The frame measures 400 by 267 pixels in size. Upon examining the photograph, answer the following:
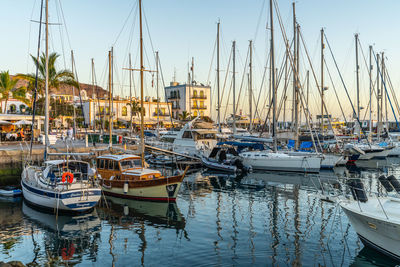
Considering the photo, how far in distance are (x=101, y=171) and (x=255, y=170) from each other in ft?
53.2

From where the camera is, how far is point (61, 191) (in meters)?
16.4

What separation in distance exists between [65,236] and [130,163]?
7747 mm

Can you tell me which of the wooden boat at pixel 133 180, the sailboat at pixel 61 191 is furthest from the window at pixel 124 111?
the sailboat at pixel 61 191

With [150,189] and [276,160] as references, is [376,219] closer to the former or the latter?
[150,189]

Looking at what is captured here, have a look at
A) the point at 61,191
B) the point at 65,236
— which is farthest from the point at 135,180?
the point at 65,236

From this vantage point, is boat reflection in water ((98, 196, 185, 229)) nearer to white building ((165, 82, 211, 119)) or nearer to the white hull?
the white hull

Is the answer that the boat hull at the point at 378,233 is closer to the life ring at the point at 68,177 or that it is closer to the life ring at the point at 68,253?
the life ring at the point at 68,253

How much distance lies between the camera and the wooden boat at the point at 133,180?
746 inches

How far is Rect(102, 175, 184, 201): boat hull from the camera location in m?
18.8

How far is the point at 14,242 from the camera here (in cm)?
1310

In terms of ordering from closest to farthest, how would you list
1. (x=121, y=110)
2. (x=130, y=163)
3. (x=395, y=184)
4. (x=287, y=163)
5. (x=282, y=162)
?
(x=395, y=184) → (x=130, y=163) → (x=287, y=163) → (x=282, y=162) → (x=121, y=110)

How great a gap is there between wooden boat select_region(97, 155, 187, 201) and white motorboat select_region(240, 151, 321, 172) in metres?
14.1

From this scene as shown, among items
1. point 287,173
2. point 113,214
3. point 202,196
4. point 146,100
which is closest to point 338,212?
point 202,196

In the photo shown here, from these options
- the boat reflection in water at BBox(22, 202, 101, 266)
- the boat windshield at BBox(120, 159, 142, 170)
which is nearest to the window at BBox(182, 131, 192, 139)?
the boat windshield at BBox(120, 159, 142, 170)
